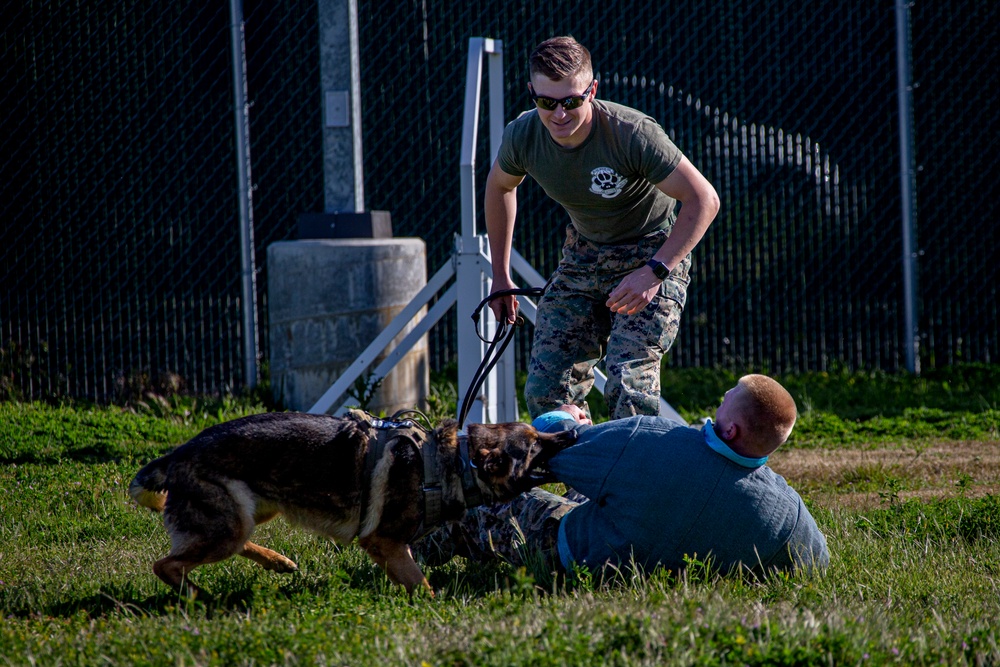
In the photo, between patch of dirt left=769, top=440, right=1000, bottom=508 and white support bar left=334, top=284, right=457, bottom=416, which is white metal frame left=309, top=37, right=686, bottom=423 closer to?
white support bar left=334, top=284, right=457, bottom=416

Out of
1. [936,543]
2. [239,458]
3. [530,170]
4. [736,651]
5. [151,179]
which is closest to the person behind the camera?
[736,651]

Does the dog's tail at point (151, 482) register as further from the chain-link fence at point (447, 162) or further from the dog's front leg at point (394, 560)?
the chain-link fence at point (447, 162)

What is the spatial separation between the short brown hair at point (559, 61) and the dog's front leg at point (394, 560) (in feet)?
6.00

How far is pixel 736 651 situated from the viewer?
2574mm

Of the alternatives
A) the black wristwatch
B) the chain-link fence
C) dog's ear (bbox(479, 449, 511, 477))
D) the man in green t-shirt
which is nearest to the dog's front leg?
dog's ear (bbox(479, 449, 511, 477))

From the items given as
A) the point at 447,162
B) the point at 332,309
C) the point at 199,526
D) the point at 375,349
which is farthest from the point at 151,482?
the point at 447,162

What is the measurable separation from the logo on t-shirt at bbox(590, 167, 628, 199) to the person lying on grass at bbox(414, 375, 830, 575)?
1.13 meters

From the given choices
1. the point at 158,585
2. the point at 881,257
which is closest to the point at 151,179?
the point at 158,585

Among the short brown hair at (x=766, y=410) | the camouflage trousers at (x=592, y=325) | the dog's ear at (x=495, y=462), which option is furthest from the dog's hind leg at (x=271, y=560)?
the short brown hair at (x=766, y=410)

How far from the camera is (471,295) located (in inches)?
226

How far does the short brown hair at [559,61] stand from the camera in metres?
3.90

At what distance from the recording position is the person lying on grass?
318cm

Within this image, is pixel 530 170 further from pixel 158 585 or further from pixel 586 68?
pixel 158 585

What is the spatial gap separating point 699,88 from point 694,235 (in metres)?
→ 3.98
